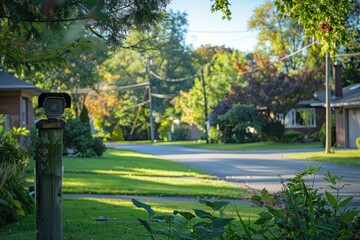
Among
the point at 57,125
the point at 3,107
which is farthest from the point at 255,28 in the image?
the point at 57,125

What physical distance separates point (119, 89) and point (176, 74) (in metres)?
9.88

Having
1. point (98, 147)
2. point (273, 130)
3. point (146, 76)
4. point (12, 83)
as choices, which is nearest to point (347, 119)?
point (273, 130)

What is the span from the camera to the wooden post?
5.98 metres

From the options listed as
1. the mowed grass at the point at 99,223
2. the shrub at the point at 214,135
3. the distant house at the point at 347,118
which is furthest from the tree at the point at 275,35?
the mowed grass at the point at 99,223

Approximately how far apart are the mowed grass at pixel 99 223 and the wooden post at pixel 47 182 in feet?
3.95

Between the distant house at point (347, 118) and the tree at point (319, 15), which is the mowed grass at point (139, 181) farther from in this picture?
the distant house at point (347, 118)

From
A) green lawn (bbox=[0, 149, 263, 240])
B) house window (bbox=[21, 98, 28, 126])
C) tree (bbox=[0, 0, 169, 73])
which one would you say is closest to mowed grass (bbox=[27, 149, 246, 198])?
green lawn (bbox=[0, 149, 263, 240])

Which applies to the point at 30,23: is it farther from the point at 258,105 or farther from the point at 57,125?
the point at 258,105

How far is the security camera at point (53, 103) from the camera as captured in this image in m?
6.10

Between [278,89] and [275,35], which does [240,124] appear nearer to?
[278,89]

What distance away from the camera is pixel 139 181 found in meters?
20.3

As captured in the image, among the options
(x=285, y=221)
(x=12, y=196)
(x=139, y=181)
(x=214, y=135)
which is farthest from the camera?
(x=214, y=135)

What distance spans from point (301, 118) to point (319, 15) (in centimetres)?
4963

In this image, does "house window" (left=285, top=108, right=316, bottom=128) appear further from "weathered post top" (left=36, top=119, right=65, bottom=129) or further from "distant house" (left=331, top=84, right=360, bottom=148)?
"weathered post top" (left=36, top=119, right=65, bottom=129)
